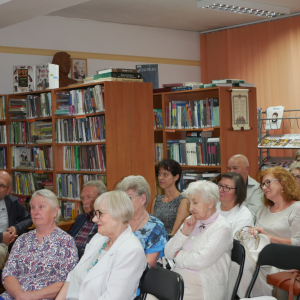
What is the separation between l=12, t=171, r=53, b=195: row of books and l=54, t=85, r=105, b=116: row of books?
0.97 metres

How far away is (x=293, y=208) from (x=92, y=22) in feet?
18.0

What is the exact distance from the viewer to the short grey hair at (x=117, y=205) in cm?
266

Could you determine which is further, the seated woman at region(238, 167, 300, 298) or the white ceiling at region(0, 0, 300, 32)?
the white ceiling at region(0, 0, 300, 32)

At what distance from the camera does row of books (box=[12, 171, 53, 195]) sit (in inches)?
237

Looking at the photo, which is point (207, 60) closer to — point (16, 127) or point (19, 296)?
point (16, 127)

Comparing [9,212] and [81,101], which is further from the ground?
[81,101]

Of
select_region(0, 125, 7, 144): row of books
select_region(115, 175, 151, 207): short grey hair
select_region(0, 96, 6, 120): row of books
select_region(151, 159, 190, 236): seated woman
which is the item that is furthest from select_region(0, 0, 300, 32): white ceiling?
select_region(115, 175, 151, 207): short grey hair

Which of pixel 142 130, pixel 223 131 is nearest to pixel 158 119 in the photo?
pixel 223 131

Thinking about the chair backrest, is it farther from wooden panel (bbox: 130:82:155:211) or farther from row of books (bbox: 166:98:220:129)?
row of books (bbox: 166:98:220:129)

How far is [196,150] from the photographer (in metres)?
6.19

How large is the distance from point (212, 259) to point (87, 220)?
1.41 m

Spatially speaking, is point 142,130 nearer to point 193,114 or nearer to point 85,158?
point 85,158

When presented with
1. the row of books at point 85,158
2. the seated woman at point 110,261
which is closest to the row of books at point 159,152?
the row of books at point 85,158

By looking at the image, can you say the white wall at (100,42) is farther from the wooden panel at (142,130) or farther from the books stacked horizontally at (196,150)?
the wooden panel at (142,130)
